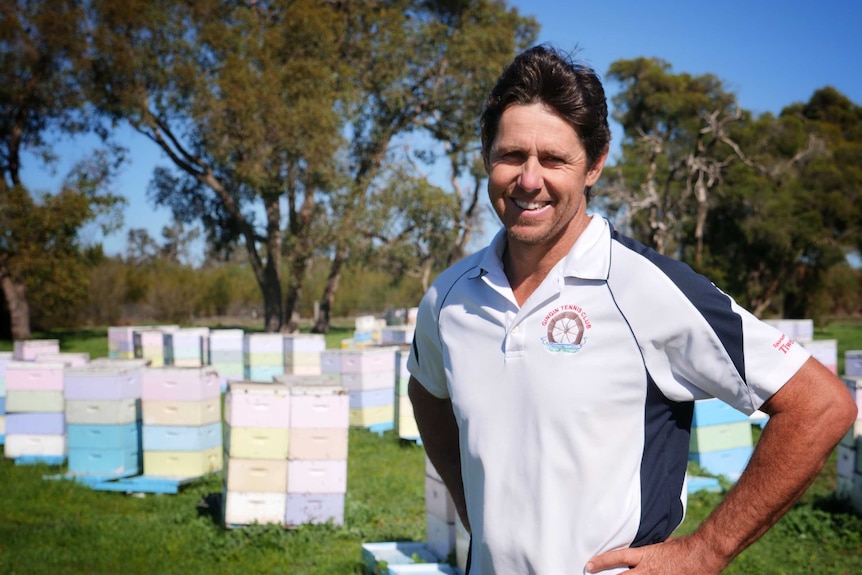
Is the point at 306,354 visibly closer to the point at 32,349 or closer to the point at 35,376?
the point at 32,349

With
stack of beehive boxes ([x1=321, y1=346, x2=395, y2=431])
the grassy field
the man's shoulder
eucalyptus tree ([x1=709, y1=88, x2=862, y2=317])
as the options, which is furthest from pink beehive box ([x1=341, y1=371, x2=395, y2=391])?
eucalyptus tree ([x1=709, y1=88, x2=862, y2=317])

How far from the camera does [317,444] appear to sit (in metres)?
5.77

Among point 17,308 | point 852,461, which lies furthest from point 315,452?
point 17,308

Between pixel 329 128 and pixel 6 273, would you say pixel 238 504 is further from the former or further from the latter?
pixel 6 273

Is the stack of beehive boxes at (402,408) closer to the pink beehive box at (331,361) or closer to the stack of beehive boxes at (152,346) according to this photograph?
the pink beehive box at (331,361)

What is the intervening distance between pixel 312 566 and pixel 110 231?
2074 centimetres

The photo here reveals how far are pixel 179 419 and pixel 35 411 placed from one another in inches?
76.4

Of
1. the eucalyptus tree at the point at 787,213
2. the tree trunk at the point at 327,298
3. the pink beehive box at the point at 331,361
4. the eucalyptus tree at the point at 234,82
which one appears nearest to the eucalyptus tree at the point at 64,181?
the eucalyptus tree at the point at 234,82

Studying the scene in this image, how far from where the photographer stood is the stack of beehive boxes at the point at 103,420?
719cm

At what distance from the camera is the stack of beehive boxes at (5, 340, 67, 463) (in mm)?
7855

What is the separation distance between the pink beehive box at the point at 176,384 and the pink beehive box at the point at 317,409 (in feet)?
5.26

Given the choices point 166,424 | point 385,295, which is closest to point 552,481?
point 166,424

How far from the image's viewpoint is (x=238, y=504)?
5.73 m

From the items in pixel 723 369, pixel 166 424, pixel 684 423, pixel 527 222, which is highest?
pixel 527 222
